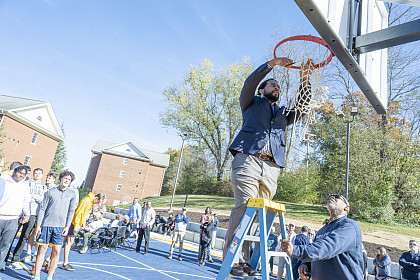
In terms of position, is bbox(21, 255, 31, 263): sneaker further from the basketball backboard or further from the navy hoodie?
the basketball backboard

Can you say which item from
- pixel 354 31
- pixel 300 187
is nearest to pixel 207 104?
pixel 300 187

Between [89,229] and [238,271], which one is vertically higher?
[238,271]

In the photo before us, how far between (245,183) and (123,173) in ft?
149

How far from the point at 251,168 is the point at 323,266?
53.1 inches

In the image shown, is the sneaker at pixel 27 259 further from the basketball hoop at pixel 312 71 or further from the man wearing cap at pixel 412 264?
the man wearing cap at pixel 412 264

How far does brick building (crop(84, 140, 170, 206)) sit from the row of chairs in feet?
113

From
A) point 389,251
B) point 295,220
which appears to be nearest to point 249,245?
point 389,251

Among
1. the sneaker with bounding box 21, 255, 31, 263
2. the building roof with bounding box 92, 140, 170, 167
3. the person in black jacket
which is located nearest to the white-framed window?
the building roof with bounding box 92, 140, 170, 167

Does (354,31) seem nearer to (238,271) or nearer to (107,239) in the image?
(238,271)

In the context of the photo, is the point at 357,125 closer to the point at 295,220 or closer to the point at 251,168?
the point at 295,220

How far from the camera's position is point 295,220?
54.6 feet

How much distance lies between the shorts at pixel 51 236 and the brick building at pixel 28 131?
89.7 feet

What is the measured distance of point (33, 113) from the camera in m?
31.6

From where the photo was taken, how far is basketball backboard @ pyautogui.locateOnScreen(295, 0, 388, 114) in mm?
2390
